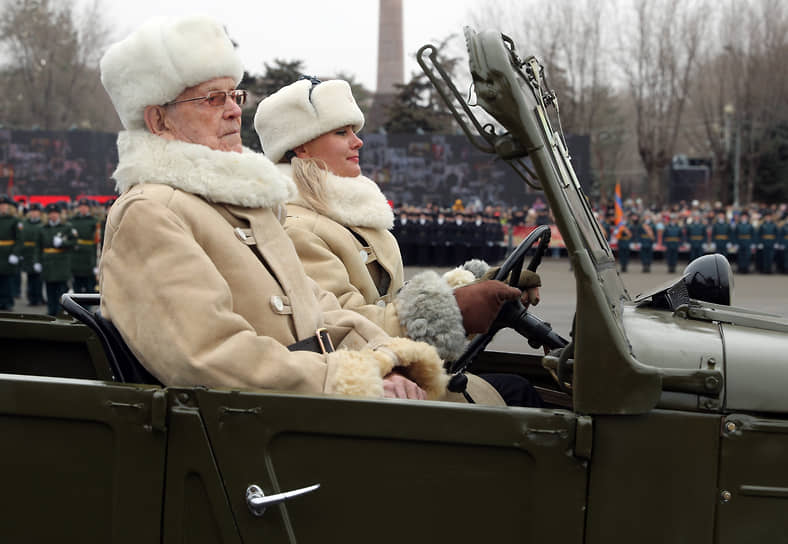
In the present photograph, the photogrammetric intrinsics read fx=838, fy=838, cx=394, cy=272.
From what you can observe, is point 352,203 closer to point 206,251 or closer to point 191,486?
point 206,251

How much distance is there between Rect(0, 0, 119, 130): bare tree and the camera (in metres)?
33.9

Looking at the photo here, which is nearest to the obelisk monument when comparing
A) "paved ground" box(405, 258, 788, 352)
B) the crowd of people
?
the crowd of people

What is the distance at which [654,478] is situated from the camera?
5.83 feet

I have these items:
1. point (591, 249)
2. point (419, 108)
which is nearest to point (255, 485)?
point (591, 249)

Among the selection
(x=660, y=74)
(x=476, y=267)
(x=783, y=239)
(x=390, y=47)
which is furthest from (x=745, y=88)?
(x=476, y=267)

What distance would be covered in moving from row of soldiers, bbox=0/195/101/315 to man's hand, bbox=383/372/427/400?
441 inches

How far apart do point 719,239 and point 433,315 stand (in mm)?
18956

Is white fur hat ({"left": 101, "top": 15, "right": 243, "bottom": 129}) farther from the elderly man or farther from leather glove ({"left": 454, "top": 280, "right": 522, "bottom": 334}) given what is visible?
leather glove ({"left": 454, "top": 280, "right": 522, "bottom": 334})

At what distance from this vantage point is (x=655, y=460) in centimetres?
178

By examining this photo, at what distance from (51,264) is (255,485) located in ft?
38.4

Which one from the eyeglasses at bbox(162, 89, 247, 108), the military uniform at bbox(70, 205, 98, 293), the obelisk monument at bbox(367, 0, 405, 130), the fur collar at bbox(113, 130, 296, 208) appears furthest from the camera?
the obelisk monument at bbox(367, 0, 405, 130)

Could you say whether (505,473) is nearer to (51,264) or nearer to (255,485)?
(255,485)

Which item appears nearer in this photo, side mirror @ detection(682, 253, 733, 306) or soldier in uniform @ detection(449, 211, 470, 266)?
side mirror @ detection(682, 253, 733, 306)

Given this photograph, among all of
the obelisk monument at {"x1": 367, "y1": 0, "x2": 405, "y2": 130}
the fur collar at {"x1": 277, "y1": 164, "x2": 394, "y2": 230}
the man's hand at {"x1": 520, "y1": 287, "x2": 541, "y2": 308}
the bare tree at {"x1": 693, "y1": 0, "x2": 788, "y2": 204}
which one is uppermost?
Answer: the obelisk monument at {"x1": 367, "y1": 0, "x2": 405, "y2": 130}
